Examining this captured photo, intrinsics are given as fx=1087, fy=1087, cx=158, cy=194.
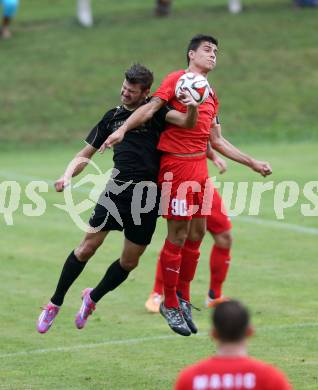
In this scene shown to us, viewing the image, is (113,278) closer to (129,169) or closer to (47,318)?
(47,318)

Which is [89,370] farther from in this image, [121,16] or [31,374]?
[121,16]

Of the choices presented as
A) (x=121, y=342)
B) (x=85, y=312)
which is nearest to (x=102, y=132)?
(x=85, y=312)

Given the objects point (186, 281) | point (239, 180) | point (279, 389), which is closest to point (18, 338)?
point (186, 281)

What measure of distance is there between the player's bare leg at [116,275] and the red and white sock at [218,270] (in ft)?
6.57

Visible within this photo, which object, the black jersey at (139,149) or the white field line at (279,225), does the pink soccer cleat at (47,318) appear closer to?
the black jersey at (139,149)

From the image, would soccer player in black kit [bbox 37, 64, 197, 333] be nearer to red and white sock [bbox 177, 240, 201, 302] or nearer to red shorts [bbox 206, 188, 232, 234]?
red and white sock [bbox 177, 240, 201, 302]

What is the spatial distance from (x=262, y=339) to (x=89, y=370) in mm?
1930

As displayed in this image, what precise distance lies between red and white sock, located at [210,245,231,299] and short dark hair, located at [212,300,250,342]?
267 inches

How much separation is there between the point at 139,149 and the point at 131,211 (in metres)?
0.58

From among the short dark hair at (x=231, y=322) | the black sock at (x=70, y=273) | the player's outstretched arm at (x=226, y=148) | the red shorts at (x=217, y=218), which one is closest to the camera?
the short dark hair at (x=231, y=322)

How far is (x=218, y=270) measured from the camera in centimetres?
1217

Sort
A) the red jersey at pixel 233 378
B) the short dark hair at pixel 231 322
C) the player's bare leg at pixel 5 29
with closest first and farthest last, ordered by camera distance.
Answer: the red jersey at pixel 233 378
the short dark hair at pixel 231 322
the player's bare leg at pixel 5 29

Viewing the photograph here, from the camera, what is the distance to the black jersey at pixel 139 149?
999cm

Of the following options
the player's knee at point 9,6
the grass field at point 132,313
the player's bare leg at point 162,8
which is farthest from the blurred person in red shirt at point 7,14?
the grass field at point 132,313
